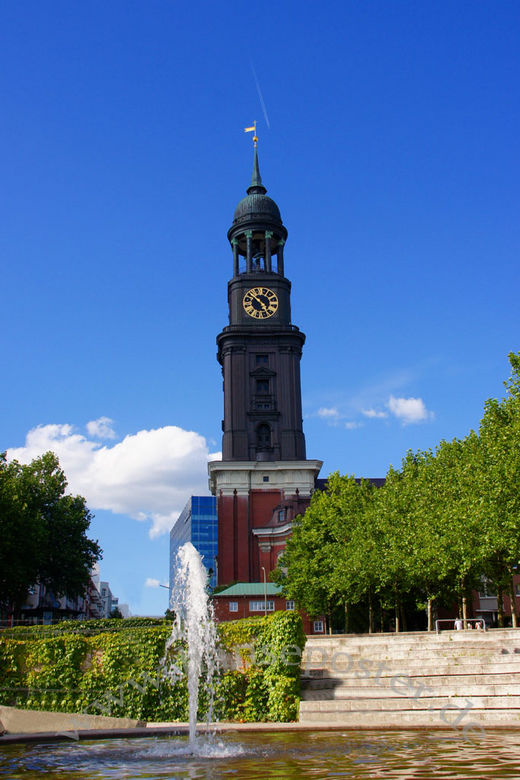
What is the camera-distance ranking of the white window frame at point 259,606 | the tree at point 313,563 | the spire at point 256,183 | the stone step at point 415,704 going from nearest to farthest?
the stone step at point 415,704 → the tree at point 313,563 → the white window frame at point 259,606 → the spire at point 256,183

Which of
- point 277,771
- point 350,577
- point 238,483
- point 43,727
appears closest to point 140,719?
point 43,727

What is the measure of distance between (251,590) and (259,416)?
24.2m

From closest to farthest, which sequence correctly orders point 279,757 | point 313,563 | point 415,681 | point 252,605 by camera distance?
1. point 279,757
2. point 415,681
3. point 313,563
4. point 252,605

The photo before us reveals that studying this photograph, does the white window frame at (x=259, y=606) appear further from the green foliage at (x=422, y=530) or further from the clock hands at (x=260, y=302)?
the clock hands at (x=260, y=302)

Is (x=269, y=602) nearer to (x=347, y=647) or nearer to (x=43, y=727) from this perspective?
(x=347, y=647)

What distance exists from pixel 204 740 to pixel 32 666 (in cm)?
945

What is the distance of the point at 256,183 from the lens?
102 m

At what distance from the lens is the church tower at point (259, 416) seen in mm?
79688

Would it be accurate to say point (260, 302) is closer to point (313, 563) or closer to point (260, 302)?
point (260, 302)

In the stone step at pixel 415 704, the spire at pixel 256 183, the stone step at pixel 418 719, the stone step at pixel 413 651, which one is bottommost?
the stone step at pixel 418 719

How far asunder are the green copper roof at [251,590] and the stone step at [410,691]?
1506 inches

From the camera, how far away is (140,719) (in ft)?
81.4

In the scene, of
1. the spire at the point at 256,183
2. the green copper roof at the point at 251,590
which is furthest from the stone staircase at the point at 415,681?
the spire at the point at 256,183

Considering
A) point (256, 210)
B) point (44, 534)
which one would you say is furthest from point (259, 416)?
point (44, 534)
